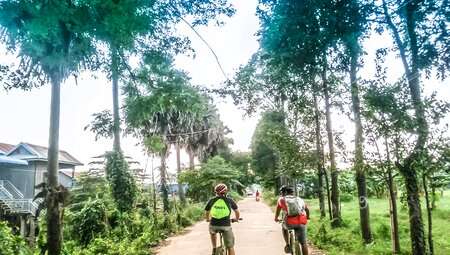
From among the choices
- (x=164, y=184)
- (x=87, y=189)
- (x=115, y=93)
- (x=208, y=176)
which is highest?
(x=115, y=93)

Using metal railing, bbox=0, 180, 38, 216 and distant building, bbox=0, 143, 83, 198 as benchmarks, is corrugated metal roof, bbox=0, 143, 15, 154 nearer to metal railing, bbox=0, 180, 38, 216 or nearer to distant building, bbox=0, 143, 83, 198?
distant building, bbox=0, 143, 83, 198

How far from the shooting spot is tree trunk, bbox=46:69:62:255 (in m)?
8.59

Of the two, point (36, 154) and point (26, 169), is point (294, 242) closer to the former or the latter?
point (26, 169)

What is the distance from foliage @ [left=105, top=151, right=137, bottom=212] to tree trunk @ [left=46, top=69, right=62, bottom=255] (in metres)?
8.32

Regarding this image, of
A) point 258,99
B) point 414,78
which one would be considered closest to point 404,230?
point 414,78

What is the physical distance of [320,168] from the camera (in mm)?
14789

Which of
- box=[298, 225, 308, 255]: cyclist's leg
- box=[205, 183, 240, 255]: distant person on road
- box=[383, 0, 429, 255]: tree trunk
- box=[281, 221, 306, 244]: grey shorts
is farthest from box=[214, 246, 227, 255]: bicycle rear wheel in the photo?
box=[383, 0, 429, 255]: tree trunk

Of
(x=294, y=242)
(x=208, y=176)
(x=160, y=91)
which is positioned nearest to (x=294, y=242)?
(x=294, y=242)

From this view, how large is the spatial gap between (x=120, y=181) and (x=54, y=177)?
28.0 ft

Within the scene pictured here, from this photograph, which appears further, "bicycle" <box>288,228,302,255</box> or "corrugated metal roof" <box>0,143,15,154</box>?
"corrugated metal roof" <box>0,143,15,154</box>

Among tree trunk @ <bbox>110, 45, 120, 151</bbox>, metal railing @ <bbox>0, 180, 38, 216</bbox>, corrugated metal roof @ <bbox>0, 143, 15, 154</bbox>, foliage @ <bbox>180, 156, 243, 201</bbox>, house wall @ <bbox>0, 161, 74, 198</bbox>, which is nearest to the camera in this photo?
tree trunk @ <bbox>110, 45, 120, 151</bbox>

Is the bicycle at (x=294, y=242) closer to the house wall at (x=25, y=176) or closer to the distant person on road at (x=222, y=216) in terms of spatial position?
the distant person on road at (x=222, y=216)

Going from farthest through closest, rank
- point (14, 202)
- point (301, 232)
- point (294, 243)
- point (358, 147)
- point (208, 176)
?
point (208, 176) → point (14, 202) → point (358, 147) → point (294, 243) → point (301, 232)

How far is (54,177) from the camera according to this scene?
9.03 meters
